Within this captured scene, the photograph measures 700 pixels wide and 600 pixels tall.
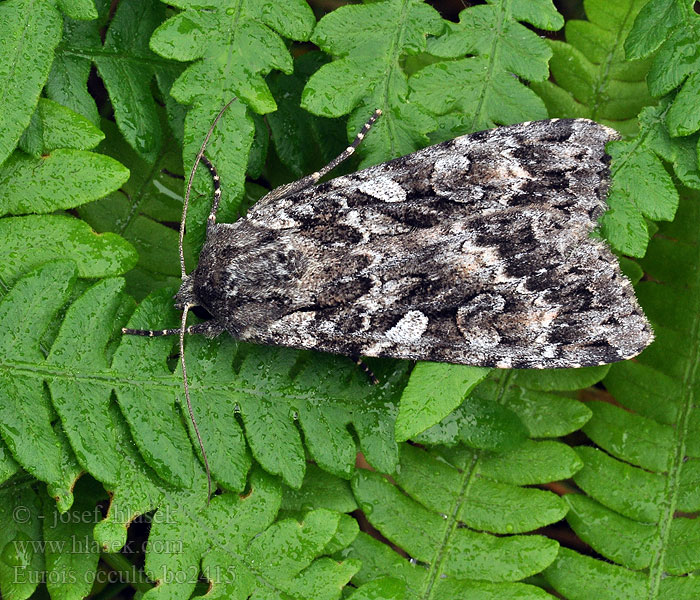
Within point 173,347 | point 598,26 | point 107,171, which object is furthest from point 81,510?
point 598,26

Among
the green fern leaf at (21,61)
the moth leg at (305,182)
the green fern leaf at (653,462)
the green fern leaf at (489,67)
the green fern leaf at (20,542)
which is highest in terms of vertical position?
the green fern leaf at (489,67)

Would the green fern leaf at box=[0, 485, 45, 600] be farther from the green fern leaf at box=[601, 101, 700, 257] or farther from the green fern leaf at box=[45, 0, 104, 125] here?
the green fern leaf at box=[601, 101, 700, 257]

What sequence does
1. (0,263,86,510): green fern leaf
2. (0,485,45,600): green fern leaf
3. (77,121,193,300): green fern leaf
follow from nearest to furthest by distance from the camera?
(0,263,86,510): green fern leaf < (0,485,45,600): green fern leaf < (77,121,193,300): green fern leaf

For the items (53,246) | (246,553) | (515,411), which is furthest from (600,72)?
(246,553)

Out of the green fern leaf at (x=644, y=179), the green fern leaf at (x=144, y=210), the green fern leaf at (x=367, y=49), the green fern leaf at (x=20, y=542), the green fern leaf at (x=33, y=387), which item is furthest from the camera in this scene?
the green fern leaf at (x=144, y=210)

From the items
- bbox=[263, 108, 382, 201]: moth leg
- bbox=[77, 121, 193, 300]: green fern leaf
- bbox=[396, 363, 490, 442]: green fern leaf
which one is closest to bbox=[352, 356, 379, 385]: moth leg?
bbox=[396, 363, 490, 442]: green fern leaf

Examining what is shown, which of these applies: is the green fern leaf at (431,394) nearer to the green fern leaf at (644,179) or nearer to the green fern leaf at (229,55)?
the green fern leaf at (644,179)

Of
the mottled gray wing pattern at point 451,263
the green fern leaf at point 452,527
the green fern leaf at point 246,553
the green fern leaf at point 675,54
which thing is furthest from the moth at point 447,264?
the green fern leaf at point 246,553
